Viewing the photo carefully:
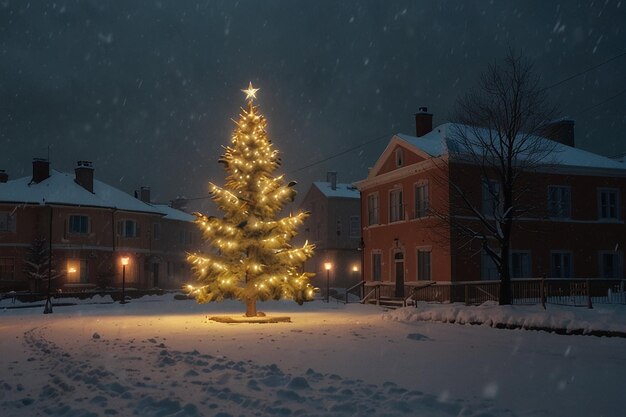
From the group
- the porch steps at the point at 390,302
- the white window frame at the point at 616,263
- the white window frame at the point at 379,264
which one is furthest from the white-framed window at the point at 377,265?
the white window frame at the point at 616,263

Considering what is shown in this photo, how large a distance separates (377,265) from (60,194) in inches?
1032

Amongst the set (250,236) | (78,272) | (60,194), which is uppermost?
(60,194)

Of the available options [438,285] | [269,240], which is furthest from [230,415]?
[438,285]

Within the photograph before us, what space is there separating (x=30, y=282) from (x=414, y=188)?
29.9 m

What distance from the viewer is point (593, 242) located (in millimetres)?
37375

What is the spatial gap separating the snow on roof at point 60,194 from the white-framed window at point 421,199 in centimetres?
2801

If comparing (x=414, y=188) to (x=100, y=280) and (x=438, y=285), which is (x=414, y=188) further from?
(x=100, y=280)

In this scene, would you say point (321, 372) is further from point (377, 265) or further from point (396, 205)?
point (377, 265)

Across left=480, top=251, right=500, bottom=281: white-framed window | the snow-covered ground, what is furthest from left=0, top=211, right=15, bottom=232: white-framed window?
left=480, top=251, right=500, bottom=281: white-framed window

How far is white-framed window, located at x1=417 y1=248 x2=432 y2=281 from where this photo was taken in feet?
118

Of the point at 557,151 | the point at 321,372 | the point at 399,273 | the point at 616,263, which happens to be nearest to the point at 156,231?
the point at 399,273

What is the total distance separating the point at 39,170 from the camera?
54281 millimetres

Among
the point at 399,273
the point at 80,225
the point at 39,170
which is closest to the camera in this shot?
the point at 399,273

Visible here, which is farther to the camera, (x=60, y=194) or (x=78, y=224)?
(x=78, y=224)
